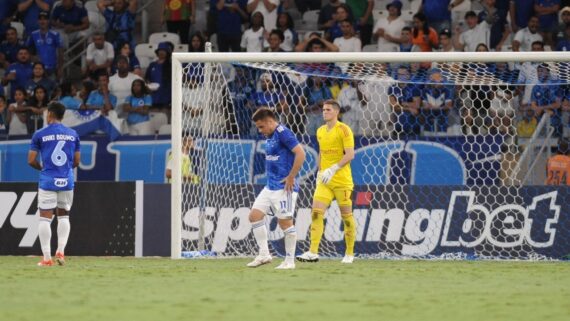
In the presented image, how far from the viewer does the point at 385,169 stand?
61.2 feet

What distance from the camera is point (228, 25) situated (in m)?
23.8

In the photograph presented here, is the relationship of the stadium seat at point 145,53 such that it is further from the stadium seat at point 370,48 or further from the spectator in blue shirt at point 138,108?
the stadium seat at point 370,48

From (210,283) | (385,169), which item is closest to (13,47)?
(385,169)

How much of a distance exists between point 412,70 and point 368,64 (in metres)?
0.92

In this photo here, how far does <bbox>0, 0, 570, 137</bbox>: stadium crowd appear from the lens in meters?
18.8

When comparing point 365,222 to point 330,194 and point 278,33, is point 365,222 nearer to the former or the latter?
point 330,194

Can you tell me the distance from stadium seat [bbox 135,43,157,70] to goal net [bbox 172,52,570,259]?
5157mm

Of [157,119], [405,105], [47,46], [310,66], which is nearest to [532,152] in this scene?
[405,105]

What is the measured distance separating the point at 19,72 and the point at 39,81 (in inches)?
25.5

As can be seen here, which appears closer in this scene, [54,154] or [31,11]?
[54,154]

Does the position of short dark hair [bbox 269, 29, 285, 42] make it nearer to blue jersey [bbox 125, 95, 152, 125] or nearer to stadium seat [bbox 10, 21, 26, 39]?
blue jersey [bbox 125, 95, 152, 125]

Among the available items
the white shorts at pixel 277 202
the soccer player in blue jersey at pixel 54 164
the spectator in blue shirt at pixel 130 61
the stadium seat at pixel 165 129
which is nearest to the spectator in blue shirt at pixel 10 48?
the spectator in blue shirt at pixel 130 61

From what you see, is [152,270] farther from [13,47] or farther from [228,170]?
[13,47]

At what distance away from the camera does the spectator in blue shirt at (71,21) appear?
25250mm
